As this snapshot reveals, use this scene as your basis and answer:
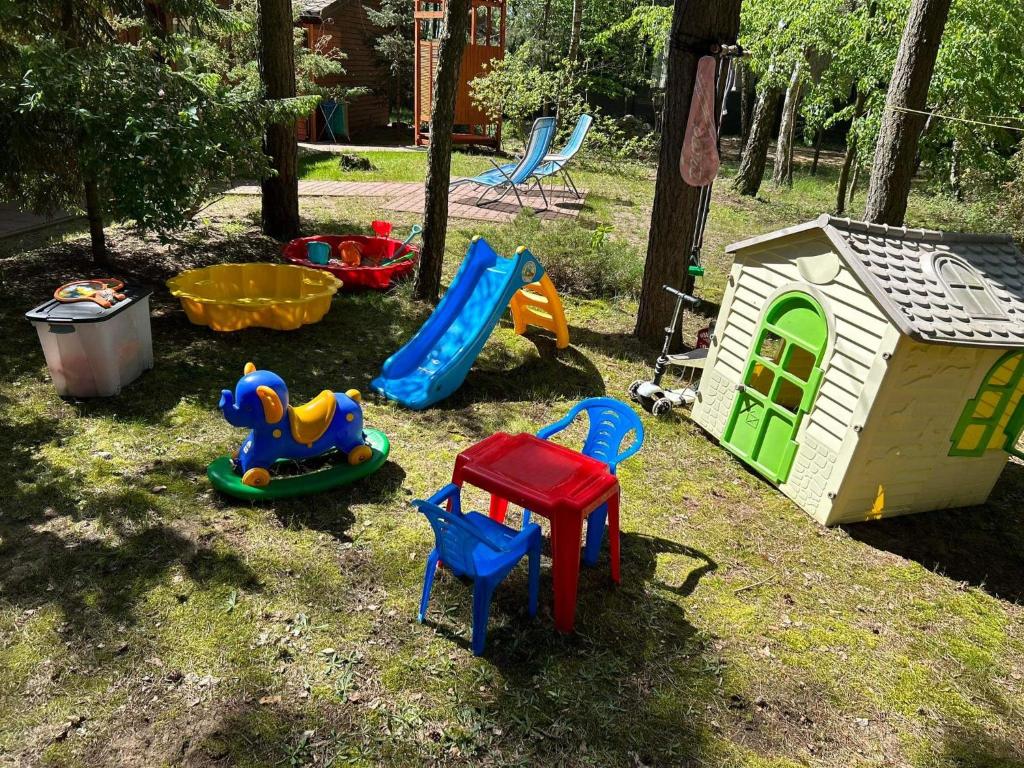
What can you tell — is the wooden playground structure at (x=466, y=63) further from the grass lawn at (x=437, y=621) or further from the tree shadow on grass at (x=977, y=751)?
the tree shadow on grass at (x=977, y=751)

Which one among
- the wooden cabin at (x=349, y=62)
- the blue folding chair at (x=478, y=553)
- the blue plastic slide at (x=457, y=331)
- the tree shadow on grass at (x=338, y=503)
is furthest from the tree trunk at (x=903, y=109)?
the wooden cabin at (x=349, y=62)

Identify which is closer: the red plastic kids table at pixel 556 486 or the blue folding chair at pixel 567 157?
the red plastic kids table at pixel 556 486

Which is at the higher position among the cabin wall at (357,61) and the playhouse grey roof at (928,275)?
the cabin wall at (357,61)

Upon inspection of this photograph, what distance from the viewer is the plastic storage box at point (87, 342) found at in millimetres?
4492

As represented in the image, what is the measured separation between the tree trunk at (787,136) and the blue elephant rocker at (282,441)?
1167 centimetres

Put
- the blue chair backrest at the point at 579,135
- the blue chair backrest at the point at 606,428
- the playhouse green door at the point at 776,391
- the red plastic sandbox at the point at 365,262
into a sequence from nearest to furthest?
1. the blue chair backrest at the point at 606,428
2. the playhouse green door at the point at 776,391
3. the red plastic sandbox at the point at 365,262
4. the blue chair backrest at the point at 579,135

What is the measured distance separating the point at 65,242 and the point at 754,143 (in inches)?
457

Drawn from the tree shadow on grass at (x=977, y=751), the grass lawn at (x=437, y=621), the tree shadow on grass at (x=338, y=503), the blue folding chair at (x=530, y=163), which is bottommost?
the tree shadow on grass at (x=977, y=751)

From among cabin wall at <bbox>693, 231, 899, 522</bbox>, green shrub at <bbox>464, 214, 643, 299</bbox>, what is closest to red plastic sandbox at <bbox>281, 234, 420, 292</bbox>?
green shrub at <bbox>464, 214, 643, 299</bbox>

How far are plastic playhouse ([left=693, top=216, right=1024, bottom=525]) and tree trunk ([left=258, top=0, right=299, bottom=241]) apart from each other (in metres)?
5.53

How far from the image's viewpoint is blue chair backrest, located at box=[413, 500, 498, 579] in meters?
2.89

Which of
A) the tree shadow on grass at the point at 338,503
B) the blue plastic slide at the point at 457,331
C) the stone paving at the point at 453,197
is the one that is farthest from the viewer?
the stone paving at the point at 453,197

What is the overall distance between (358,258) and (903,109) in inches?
220

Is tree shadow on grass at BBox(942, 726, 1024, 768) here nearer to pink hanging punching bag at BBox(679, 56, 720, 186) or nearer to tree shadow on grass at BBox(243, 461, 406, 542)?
tree shadow on grass at BBox(243, 461, 406, 542)
